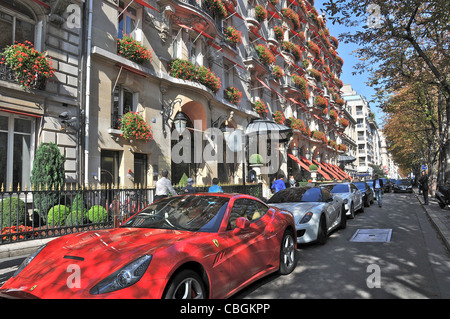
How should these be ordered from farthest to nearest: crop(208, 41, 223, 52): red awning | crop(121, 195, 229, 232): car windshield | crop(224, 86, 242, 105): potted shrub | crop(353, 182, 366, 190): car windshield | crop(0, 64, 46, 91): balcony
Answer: crop(224, 86, 242, 105): potted shrub → crop(208, 41, 223, 52): red awning → crop(353, 182, 366, 190): car windshield → crop(0, 64, 46, 91): balcony → crop(121, 195, 229, 232): car windshield

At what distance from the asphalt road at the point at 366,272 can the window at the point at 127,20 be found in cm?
1172

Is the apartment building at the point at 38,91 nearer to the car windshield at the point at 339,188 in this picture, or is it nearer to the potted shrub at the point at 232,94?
the car windshield at the point at 339,188

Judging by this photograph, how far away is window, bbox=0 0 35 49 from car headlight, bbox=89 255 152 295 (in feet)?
31.8

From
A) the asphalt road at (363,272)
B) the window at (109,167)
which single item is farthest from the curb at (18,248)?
the window at (109,167)

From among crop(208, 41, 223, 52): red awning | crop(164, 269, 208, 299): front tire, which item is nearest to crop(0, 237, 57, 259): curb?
crop(164, 269, 208, 299): front tire

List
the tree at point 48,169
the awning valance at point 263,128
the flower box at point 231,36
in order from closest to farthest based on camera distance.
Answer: the tree at point 48,169
the flower box at point 231,36
the awning valance at point 263,128

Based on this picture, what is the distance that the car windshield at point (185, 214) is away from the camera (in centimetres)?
406

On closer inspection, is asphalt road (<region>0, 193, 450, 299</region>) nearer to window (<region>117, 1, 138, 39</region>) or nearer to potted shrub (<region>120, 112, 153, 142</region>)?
potted shrub (<region>120, 112, 153, 142</region>)

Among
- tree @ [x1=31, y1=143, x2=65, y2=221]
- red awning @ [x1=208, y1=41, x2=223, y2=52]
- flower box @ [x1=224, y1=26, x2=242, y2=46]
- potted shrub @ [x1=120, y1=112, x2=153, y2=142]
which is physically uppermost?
flower box @ [x1=224, y1=26, x2=242, y2=46]

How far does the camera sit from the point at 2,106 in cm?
877

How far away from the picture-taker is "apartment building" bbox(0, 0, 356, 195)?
33.8 feet
